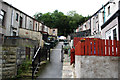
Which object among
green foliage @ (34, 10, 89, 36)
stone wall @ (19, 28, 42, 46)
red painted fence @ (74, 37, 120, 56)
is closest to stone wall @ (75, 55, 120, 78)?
red painted fence @ (74, 37, 120, 56)

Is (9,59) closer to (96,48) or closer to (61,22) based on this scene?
(96,48)

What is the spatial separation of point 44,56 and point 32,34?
27.8 ft

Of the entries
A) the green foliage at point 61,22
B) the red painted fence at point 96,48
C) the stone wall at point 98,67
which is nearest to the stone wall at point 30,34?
the red painted fence at point 96,48

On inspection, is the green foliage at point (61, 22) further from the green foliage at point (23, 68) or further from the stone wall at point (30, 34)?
the green foliage at point (23, 68)

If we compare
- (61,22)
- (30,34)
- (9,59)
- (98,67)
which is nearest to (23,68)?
(9,59)

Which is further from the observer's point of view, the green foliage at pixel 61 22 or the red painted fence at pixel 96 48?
the green foliage at pixel 61 22

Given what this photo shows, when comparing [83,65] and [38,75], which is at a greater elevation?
[83,65]

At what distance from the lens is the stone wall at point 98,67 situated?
15.2 feet

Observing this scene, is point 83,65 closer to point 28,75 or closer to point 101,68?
point 101,68

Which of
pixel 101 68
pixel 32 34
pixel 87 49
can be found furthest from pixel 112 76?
pixel 32 34

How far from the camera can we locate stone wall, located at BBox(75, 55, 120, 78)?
4.62 meters

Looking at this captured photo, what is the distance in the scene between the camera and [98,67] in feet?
15.4

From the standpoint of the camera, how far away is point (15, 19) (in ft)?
58.1

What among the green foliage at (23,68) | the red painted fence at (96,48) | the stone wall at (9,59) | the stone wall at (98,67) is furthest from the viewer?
the green foliage at (23,68)
